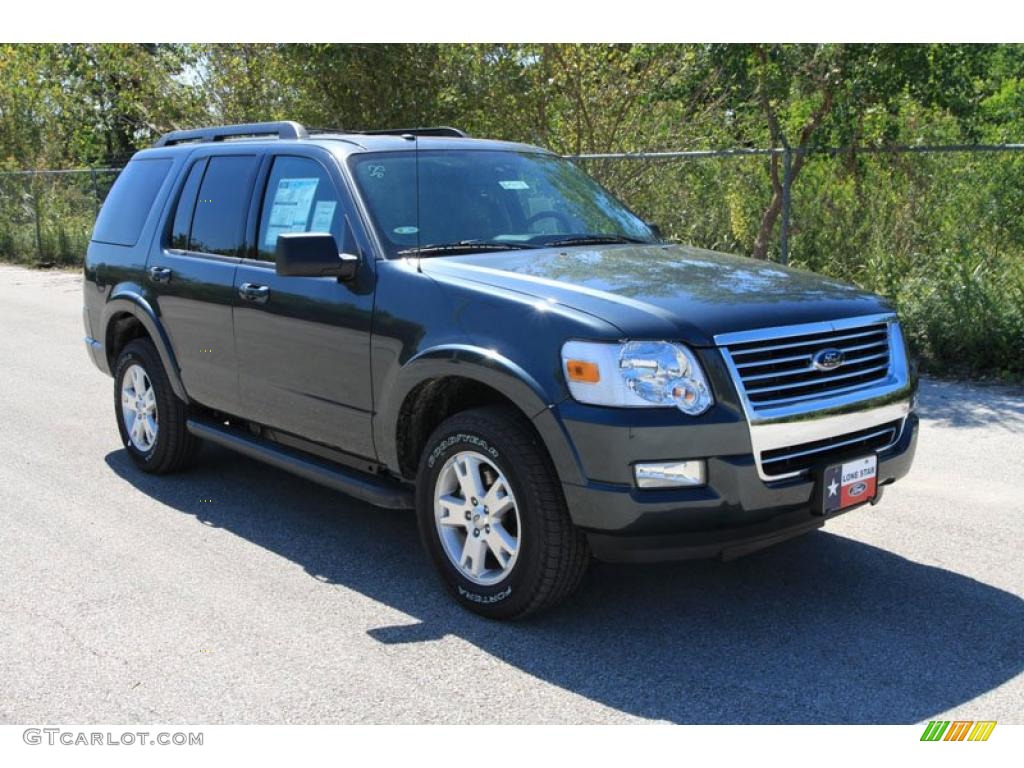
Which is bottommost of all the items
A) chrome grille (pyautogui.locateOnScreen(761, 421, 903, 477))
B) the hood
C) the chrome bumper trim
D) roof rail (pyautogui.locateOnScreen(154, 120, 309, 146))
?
chrome grille (pyautogui.locateOnScreen(761, 421, 903, 477))

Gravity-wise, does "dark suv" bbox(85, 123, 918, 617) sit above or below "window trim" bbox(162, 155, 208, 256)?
below

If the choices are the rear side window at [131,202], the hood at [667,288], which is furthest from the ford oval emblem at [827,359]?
the rear side window at [131,202]

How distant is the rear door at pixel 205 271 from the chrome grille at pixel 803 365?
9.22 feet

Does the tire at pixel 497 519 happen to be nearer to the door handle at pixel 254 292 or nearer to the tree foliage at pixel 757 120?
the door handle at pixel 254 292

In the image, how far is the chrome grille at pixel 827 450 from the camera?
13.4 feet

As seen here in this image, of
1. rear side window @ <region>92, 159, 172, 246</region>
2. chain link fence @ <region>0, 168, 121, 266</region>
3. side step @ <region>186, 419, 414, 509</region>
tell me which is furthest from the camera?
chain link fence @ <region>0, 168, 121, 266</region>

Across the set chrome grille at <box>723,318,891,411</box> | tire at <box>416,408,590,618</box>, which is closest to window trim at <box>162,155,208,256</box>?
tire at <box>416,408,590,618</box>

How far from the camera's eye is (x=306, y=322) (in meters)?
→ 5.20

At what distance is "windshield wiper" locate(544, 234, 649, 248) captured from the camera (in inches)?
210

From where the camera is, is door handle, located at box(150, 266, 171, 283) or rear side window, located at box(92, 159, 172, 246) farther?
rear side window, located at box(92, 159, 172, 246)

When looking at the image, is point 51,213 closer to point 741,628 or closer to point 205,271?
point 205,271

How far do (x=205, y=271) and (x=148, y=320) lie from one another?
729mm

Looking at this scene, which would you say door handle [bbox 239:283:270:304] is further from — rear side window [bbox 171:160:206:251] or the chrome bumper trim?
the chrome bumper trim

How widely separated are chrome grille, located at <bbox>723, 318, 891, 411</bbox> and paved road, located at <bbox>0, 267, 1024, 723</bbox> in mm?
918
